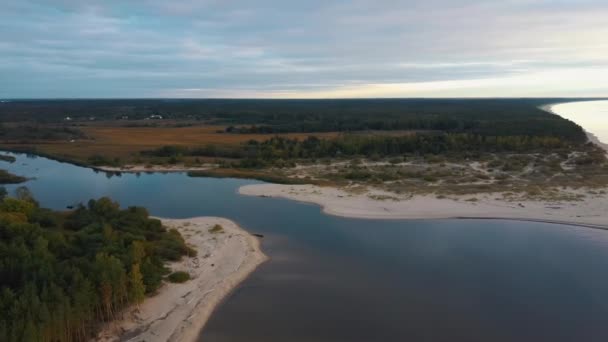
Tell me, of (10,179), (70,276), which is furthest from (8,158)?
(70,276)

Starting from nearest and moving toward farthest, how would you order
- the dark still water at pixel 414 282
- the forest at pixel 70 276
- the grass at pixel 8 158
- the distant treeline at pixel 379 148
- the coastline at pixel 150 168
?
the forest at pixel 70 276
the dark still water at pixel 414 282
the coastline at pixel 150 168
the grass at pixel 8 158
the distant treeline at pixel 379 148

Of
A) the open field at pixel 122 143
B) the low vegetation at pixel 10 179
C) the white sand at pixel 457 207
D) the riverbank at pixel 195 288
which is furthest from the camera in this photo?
the open field at pixel 122 143

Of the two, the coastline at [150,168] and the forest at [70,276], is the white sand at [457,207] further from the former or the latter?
the coastline at [150,168]

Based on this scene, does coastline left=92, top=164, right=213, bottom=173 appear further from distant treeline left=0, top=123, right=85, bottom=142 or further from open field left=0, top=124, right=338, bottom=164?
distant treeline left=0, top=123, right=85, bottom=142

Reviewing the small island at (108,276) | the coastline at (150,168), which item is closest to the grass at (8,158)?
the coastline at (150,168)

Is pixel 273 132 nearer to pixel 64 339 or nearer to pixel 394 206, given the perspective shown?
pixel 394 206

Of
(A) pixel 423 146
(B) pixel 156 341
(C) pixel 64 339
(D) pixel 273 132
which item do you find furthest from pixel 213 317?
(D) pixel 273 132
